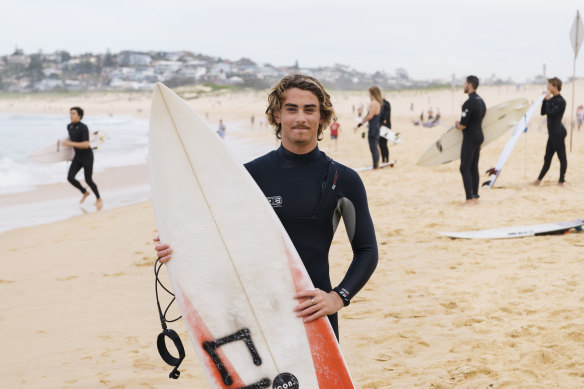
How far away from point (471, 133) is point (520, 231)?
1.86 m

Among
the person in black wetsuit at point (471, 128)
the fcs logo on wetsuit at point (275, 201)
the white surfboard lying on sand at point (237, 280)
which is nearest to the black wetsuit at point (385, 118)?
the person in black wetsuit at point (471, 128)

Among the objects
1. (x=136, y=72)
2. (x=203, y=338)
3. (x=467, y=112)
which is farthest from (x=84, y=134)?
(x=136, y=72)

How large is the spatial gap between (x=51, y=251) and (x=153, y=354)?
133 inches

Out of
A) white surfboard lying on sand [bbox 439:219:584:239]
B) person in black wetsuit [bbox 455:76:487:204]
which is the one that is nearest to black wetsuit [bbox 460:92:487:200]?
person in black wetsuit [bbox 455:76:487:204]

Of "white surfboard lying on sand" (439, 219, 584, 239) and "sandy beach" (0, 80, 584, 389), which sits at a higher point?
"white surfboard lying on sand" (439, 219, 584, 239)

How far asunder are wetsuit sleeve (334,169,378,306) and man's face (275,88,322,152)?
19 centimetres

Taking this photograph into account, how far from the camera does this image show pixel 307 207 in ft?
5.87

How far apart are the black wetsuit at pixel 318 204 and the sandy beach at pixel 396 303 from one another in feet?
4.07

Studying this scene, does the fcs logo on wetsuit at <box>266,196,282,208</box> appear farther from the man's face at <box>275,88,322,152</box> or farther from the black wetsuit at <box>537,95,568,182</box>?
the black wetsuit at <box>537,95,568,182</box>

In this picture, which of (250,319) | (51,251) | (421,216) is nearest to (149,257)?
(51,251)

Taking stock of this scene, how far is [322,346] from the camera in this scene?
6.25 feet

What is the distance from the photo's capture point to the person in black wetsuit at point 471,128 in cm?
679

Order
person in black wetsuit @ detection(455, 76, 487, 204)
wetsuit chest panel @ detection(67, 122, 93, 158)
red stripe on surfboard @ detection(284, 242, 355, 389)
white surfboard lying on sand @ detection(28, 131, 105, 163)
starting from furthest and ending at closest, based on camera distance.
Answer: white surfboard lying on sand @ detection(28, 131, 105, 163), wetsuit chest panel @ detection(67, 122, 93, 158), person in black wetsuit @ detection(455, 76, 487, 204), red stripe on surfboard @ detection(284, 242, 355, 389)

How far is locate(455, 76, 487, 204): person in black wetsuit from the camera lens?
6.79 m
